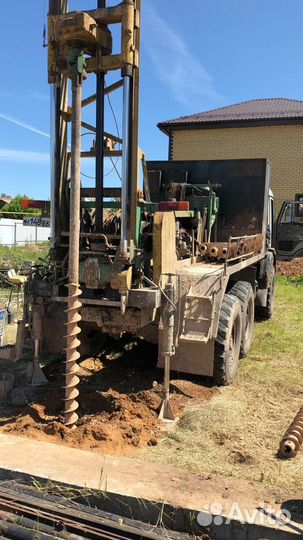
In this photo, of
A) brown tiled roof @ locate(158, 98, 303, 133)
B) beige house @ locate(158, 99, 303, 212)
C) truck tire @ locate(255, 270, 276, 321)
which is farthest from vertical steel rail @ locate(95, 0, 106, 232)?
brown tiled roof @ locate(158, 98, 303, 133)

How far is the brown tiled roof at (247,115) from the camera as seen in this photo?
21.8 m

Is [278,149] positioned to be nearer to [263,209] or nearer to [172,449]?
[263,209]

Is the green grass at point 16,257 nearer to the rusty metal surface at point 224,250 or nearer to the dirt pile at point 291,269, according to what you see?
the rusty metal surface at point 224,250

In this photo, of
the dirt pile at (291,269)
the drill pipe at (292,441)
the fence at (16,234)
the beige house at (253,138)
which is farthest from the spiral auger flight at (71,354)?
the fence at (16,234)

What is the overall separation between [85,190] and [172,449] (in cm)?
281

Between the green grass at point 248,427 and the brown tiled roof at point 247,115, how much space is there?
650 inches

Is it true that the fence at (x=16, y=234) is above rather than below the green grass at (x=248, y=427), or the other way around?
above

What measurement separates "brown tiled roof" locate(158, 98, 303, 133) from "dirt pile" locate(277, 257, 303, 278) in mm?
6538

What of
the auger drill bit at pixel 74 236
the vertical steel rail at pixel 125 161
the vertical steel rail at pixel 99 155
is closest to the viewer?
the auger drill bit at pixel 74 236

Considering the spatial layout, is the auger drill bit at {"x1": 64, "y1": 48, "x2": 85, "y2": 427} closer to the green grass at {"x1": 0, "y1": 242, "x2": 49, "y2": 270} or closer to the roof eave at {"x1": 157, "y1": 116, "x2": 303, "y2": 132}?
the green grass at {"x1": 0, "y1": 242, "x2": 49, "y2": 270}

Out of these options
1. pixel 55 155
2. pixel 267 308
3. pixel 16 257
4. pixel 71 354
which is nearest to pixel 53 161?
pixel 55 155

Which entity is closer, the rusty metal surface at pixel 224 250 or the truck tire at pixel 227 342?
the truck tire at pixel 227 342

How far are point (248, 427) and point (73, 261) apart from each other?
2.19 m

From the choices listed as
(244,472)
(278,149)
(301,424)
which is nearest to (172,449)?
(244,472)
